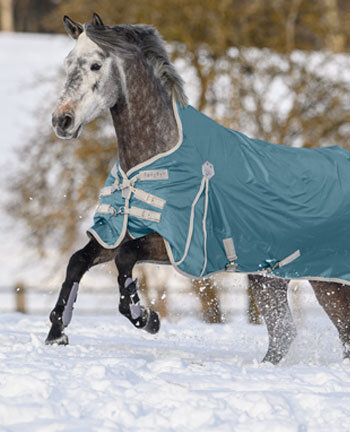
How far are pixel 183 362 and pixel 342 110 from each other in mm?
8811

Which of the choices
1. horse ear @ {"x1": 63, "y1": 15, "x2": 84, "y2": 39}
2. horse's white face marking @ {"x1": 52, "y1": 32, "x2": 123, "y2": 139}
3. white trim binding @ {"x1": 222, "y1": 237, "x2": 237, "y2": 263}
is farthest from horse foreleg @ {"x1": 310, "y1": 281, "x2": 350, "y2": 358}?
horse ear @ {"x1": 63, "y1": 15, "x2": 84, "y2": 39}

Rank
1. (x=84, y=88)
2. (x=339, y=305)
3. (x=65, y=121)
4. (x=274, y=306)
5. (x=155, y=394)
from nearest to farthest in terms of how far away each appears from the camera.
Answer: (x=155, y=394)
(x=65, y=121)
(x=84, y=88)
(x=339, y=305)
(x=274, y=306)

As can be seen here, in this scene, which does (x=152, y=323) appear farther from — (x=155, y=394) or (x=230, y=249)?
(x=155, y=394)

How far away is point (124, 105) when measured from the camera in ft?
14.4

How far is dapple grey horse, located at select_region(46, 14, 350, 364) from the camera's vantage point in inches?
164

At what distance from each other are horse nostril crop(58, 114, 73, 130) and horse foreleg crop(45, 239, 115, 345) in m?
0.78

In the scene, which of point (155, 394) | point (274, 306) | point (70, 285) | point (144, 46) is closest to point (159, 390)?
point (155, 394)

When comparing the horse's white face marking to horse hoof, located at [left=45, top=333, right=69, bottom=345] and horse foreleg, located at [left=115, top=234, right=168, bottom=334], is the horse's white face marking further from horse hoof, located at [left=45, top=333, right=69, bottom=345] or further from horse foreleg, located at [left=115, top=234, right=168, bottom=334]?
horse hoof, located at [left=45, top=333, right=69, bottom=345]

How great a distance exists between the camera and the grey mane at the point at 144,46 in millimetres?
4277

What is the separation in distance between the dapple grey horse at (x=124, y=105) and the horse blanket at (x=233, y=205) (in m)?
0.09

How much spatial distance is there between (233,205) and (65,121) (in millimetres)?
1104

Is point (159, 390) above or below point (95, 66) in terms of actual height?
below

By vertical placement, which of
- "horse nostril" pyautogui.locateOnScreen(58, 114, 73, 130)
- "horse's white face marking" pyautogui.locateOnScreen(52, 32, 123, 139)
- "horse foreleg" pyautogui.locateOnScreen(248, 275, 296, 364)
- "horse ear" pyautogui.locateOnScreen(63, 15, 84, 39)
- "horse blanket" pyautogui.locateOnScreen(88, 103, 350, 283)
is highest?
"horse ear" pyautogui.locateOnScreen(63, 15, 84, 39)

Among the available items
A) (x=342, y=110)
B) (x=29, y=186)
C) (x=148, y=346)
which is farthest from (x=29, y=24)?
(x=148, y=346)
